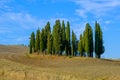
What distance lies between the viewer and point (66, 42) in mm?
97312

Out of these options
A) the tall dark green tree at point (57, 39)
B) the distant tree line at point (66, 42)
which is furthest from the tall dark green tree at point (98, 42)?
the tall dark green tree at point (57, 39)

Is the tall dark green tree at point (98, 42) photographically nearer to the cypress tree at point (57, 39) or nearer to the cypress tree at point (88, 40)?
the cypress tree at point (88, 40)

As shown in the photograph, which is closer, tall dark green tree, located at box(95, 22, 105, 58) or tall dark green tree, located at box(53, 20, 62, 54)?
tall dark green tree, located at box(95, 22, 105, 58)

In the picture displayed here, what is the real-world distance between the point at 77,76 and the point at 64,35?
62.5 m

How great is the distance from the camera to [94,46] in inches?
3676

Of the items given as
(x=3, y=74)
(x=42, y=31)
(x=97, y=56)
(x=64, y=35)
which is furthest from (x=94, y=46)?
(x=3, y=74)

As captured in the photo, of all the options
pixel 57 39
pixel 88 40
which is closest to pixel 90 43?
pixel 88 40

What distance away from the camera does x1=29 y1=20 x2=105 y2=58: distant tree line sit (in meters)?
92.9

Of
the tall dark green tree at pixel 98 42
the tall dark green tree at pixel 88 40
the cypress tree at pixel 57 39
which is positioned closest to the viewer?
the tall dark green tree at pixel 98 42

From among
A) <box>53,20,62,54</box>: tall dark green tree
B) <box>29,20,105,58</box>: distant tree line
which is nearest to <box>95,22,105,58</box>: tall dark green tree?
<box>29,20,105,58</box>: distant tree line

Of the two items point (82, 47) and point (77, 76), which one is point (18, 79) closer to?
point (77, 76)

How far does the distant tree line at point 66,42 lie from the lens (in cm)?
9288

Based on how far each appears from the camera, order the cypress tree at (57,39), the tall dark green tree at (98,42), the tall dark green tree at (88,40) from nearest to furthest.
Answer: the tall dark green tree at (98,42) < the tall dark green tree at (88,40) < the cypress tree at (57,39)

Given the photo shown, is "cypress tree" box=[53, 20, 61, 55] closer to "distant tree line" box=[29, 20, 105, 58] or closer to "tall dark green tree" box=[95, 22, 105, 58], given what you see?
"distant tree line" box=[29, 20, 105, 58]
